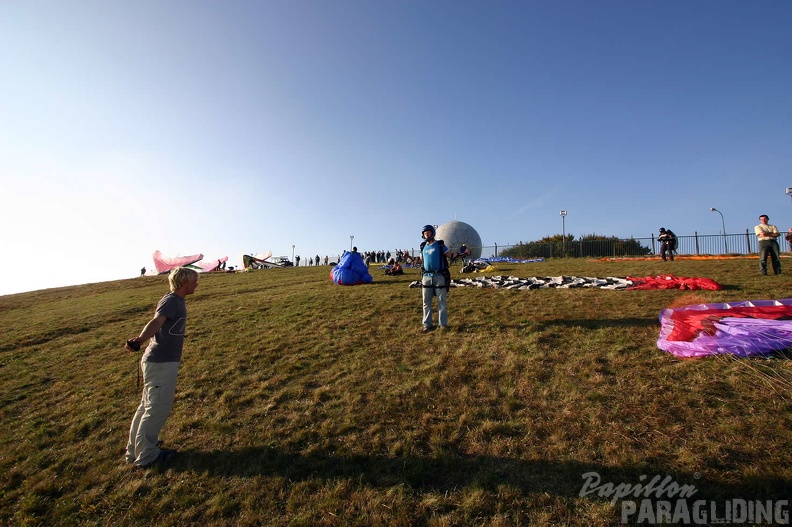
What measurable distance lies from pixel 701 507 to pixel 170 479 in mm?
5272

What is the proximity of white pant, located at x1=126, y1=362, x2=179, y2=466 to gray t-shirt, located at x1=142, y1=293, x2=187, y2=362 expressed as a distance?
8 centimetres

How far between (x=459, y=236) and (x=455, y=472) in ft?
156

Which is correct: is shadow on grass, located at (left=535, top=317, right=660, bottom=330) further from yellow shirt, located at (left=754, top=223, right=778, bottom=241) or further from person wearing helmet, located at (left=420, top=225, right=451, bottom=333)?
yellow shirt, located at (left=754, top=223, right=778, bottom=241)

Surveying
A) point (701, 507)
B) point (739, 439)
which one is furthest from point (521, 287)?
point (701, 507)

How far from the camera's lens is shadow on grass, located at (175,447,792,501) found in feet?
10.2

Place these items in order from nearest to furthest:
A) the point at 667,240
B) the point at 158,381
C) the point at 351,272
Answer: the point at 158,381
the point at 351,272
the point at 667,240

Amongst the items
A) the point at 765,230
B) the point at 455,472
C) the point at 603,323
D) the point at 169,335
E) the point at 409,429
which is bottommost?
the point at 455,472

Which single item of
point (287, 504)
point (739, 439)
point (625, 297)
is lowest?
point (287, 504)

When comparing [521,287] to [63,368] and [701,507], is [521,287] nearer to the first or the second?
[701,507]

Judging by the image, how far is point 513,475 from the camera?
139 inches

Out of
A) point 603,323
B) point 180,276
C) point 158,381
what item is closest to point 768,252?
point 603,323

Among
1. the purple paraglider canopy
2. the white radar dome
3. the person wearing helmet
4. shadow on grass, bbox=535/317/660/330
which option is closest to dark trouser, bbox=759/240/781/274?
the purple paraglider canopy

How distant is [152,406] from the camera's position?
421 cm

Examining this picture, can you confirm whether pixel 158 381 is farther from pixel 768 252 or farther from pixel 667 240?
pixel 667 240
